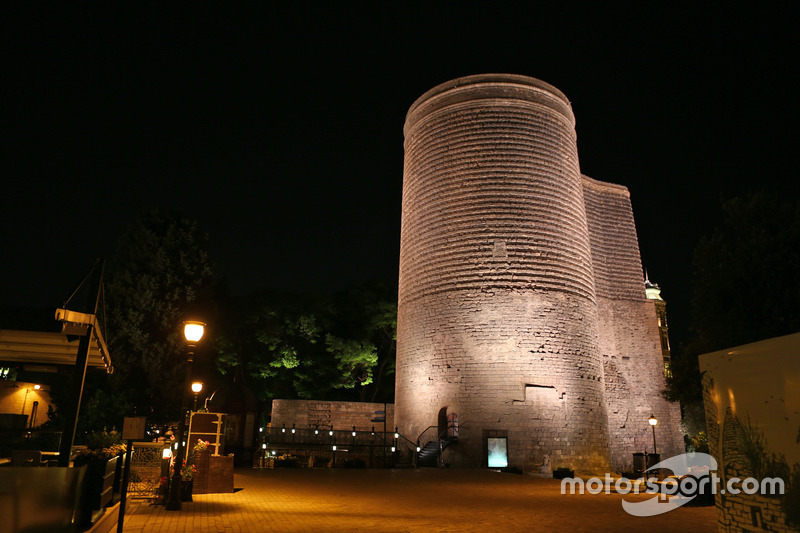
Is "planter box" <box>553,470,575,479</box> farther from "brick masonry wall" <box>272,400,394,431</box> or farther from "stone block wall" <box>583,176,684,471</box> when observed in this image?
"stone block wall" <box>583,176,684,471</box>

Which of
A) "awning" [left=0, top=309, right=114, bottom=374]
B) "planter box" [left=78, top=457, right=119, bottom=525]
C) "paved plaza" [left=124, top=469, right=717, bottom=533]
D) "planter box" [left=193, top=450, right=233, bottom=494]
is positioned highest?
"awning" [left=0, top=309, right=114, bottom=374]

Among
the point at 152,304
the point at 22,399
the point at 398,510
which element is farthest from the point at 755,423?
the point at 22,399

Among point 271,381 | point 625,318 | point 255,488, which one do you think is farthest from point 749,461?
point 271,381

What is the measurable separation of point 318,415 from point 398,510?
14.2 m

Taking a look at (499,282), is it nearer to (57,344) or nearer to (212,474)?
(212,474)

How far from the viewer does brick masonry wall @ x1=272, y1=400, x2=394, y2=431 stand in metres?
21.6

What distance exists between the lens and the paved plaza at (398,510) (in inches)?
263

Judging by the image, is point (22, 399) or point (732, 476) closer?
point (732, 476)

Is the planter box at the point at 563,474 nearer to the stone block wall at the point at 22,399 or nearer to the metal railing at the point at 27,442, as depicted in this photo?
the metal railing at the point at 27,442

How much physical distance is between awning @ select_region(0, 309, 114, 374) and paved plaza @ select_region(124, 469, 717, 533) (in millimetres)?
2113

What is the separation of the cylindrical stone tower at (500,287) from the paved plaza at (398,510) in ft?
17.7

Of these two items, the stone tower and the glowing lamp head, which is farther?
the stone tower

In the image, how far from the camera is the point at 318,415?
2181 cm

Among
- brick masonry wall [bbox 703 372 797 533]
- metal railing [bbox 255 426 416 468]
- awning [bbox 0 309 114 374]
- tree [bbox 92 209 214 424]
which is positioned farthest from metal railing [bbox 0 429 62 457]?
brick masonry wall [bbox 703 372 797 533]
